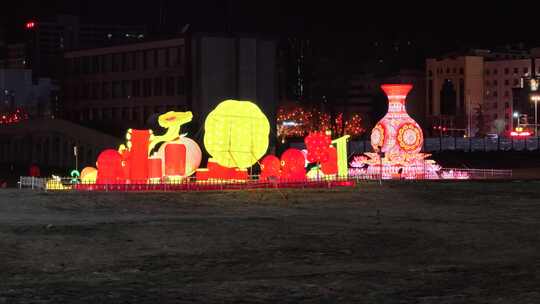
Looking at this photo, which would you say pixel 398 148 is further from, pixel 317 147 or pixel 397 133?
pixel 317 147

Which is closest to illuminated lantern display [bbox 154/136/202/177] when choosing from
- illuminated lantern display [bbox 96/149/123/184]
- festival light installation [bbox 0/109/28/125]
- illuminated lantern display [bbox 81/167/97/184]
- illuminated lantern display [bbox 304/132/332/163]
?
illuminated lantern display [bbox 96/149/123/184]

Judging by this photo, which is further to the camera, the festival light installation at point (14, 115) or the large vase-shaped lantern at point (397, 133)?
the festival light installation at point (14, 115)

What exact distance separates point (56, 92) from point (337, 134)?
35.8 metres

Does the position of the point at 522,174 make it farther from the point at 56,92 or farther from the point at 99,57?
the point at 56,92

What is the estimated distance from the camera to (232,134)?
125 ft

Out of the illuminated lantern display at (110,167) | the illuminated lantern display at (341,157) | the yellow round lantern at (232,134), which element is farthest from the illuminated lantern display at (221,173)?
the illuminated lantern display at (341,157)

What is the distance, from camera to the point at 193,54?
Result: 74438 millimetres

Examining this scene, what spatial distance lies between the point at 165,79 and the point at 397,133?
3591cm

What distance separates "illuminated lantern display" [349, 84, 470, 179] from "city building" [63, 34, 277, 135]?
82.5ft

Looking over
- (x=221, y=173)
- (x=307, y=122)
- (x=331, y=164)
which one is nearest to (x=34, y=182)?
(x=221, y=173)

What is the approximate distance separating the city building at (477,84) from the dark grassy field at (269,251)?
130032 millimetres

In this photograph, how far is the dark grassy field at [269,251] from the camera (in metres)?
13.9

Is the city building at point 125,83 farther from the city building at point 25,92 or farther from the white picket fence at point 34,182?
the white picket fence at point 34,182

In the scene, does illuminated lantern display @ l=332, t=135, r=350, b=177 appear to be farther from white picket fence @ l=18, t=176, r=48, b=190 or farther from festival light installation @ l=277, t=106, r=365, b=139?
festival light installation @ l=277, t=106, r=365, b=139
